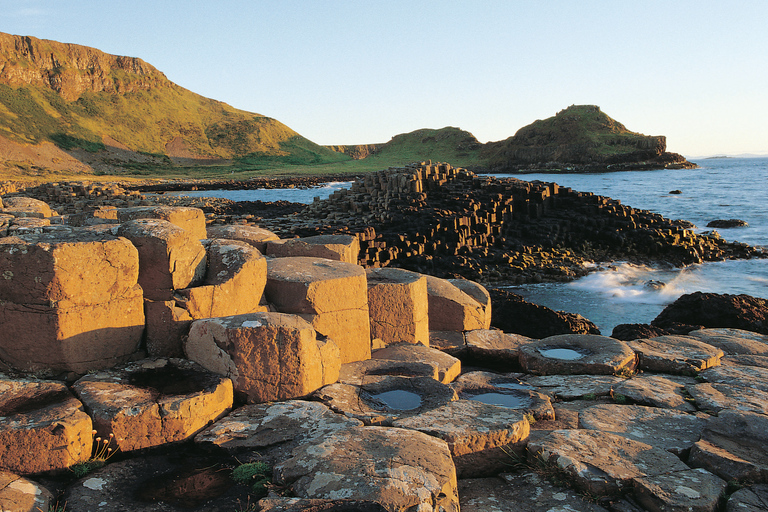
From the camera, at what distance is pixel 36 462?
3.71 metres

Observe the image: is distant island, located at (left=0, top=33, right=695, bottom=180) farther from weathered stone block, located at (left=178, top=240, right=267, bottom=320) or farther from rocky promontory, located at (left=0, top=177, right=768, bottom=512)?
rocky promontory, located at (left=0, top=177, right=768, bottom=512)

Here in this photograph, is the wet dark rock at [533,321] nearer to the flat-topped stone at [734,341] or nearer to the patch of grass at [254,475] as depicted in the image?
the flat-topped stone at [734,341]

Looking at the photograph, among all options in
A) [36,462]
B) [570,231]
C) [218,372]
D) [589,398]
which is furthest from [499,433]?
[570,231]

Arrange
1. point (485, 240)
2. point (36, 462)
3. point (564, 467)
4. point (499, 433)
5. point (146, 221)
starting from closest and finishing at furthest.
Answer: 1. point (36, 462)
2. point (564, 467)
3. point (499, 433)
4. point (146, 221)
5. point (485, 240)

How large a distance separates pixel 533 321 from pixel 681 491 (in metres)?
7.72

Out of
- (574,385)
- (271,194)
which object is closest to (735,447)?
(574,385)

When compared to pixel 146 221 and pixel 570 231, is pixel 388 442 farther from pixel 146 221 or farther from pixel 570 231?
pixel 570 231

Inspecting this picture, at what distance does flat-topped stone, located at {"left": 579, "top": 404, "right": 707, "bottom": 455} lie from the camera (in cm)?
469

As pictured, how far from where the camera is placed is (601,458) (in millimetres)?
4137

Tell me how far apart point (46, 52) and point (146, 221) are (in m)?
149

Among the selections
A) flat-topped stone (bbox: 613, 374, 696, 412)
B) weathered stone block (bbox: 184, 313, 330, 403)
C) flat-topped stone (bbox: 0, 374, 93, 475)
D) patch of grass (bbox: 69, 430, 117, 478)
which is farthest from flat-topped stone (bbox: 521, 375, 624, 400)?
flat-topped stone (bbox: 0, 374, 93, 475)

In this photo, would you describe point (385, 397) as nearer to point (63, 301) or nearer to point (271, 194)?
point (63, 301)

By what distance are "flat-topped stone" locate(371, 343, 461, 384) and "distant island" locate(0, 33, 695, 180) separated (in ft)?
308

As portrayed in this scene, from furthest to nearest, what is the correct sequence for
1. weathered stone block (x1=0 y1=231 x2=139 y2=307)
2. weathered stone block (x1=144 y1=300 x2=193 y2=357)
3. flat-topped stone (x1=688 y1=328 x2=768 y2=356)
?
flat-topped stone (x1=688 y1=328 x2=768 y2=356), weathered stone block (x1=144 y1=300 x2=193 y2=357), weathered stone block (x1=0 y1=231 x2=139 y2=307)
